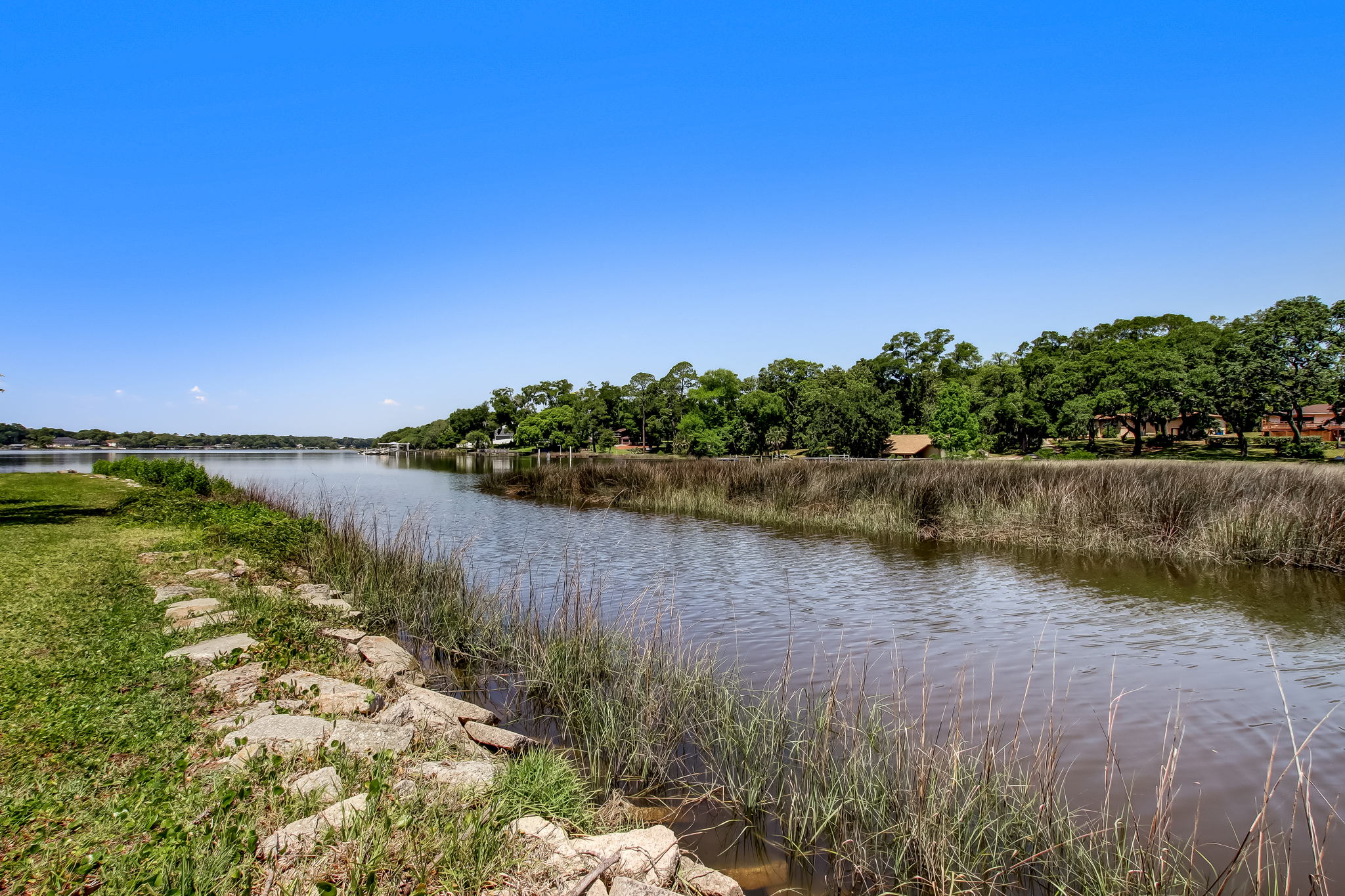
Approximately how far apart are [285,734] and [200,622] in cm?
306

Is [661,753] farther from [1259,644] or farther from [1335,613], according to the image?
[1335,613]

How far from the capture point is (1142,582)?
1070cm

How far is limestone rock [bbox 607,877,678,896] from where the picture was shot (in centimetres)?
266

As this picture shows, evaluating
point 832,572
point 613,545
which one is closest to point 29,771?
point 832,572

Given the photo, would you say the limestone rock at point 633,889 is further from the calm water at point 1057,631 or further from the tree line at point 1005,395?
the tree line at point 1005,395

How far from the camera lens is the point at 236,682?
4648 mm

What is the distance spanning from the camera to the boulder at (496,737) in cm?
445

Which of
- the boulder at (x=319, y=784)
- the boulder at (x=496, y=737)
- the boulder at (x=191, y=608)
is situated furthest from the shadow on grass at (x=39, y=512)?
the boulder at (x=319, y=784)

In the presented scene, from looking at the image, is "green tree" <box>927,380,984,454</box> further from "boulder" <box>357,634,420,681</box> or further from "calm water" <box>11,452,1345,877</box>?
"boulder" <box>357,634,420,681</box>

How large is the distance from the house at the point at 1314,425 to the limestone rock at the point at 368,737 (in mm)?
63659

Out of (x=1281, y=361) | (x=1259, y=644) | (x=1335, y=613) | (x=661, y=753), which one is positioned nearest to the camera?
(x=661, y=753)

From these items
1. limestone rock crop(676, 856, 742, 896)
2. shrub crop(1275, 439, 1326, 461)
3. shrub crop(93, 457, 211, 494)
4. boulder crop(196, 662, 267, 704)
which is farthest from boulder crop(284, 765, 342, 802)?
shrub crop(1275, 439, 1326, 461)

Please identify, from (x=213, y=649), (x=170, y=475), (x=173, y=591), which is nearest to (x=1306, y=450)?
(x=213, y=649)

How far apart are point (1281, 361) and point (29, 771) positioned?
6481 cm
